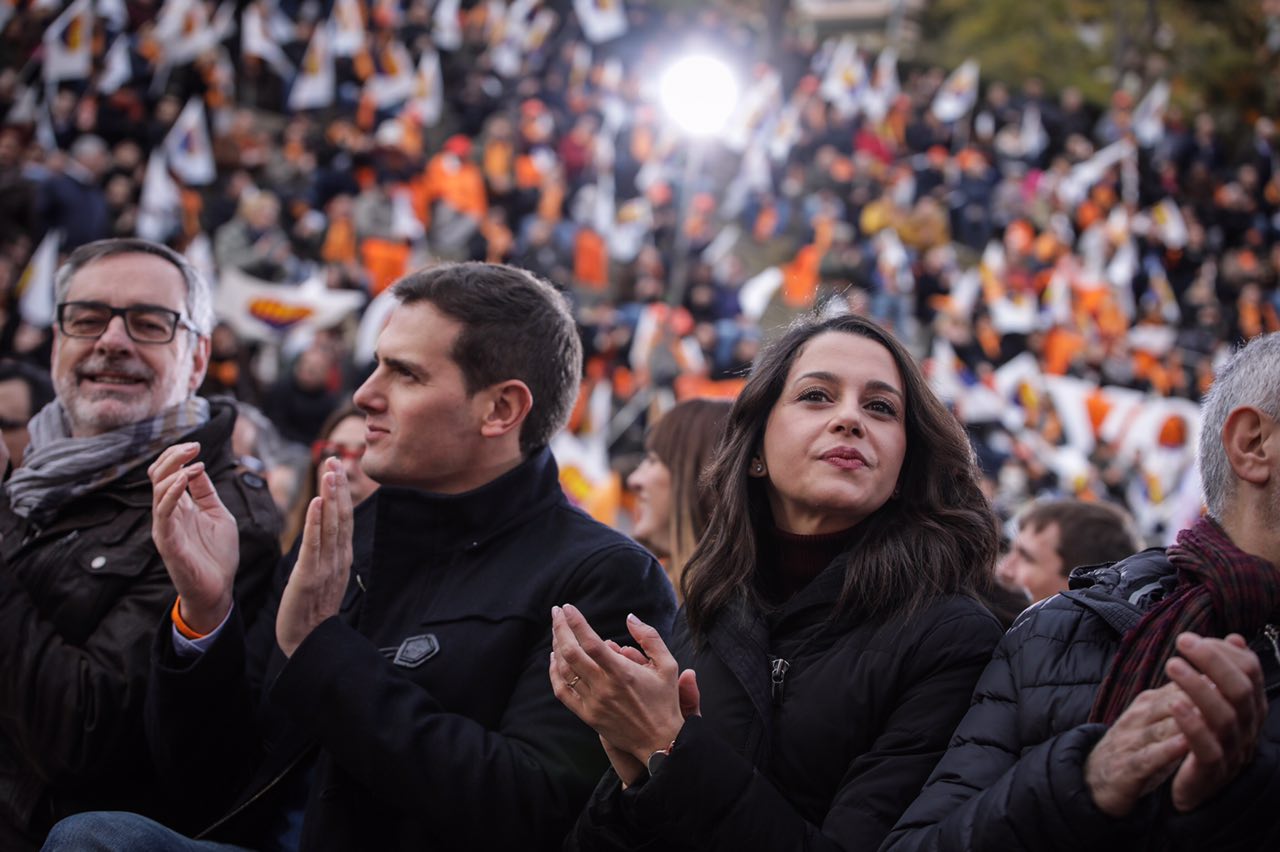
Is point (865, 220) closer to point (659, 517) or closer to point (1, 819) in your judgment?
point (659, 517)

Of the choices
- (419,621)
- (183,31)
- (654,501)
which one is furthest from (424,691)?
(183,31)

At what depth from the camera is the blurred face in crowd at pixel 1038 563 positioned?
13.7ft

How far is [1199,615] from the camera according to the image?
1916mm

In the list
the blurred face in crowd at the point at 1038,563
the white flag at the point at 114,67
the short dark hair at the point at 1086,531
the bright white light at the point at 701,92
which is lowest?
the blurred face in crowd at the point at 1038,563

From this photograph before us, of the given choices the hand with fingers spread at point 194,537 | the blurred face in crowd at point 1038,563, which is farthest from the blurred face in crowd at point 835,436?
the blurred face in crowd at point 1038,563

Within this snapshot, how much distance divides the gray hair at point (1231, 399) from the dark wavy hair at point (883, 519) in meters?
0.46

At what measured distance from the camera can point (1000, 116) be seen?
22.5m

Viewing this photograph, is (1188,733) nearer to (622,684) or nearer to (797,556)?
(622,684)

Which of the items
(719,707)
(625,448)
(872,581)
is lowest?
(625,448)

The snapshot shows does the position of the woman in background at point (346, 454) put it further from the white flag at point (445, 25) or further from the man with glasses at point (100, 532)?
the white flag at point (445, 25)

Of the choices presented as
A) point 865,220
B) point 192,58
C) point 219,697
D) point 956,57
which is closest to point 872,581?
point 219,697

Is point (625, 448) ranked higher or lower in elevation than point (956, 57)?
lower

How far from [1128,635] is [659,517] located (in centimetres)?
219

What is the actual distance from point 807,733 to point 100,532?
1.77 m
